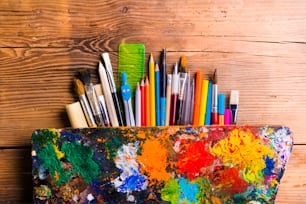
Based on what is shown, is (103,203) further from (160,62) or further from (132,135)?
(160,62)

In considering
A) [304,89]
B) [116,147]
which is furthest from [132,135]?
[304,89]

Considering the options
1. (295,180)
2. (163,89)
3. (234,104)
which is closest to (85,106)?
(163,89)

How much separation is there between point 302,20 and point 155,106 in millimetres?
279

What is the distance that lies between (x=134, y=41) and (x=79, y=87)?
4.4 inches

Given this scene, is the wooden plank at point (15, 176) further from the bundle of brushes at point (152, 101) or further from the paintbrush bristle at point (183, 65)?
the paintbrush bristle at point (183, 65)

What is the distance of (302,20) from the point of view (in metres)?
0.59

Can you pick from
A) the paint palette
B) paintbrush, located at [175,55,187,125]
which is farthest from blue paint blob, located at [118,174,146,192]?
paintbrush, located at [175,55,187,125]

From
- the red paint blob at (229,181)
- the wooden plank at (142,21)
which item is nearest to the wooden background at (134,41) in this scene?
the wooden plank at (142,21)

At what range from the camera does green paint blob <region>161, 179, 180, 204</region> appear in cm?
54

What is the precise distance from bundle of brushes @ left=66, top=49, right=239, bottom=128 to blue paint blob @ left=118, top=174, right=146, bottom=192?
0.26 ft

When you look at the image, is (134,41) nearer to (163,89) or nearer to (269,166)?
(163,89)

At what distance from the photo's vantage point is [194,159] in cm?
53

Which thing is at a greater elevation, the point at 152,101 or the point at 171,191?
the point at 152,101

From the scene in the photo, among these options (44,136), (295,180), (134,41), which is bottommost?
(295,180)
